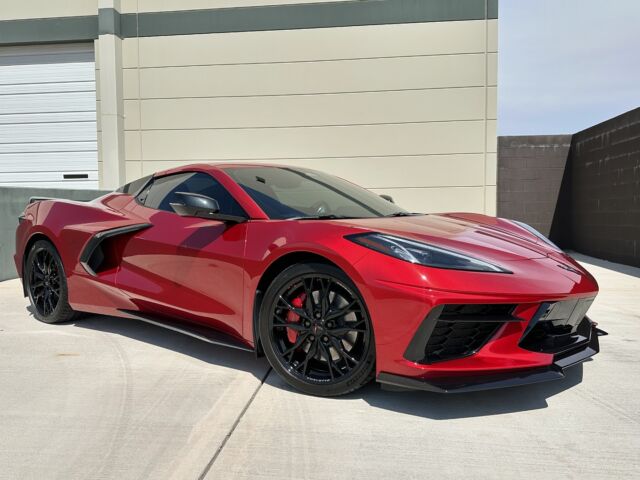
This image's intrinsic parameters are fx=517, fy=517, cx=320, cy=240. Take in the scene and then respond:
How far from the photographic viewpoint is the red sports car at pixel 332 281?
2330 millimetres

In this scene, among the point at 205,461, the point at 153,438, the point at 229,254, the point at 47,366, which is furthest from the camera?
the point at 47,366

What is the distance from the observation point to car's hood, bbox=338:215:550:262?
2586 millimetres

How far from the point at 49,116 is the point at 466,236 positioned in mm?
9661

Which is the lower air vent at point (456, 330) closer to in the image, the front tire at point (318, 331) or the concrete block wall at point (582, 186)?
the front tire at point (318, 331)

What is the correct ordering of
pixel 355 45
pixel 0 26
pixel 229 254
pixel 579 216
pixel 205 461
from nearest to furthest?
pixel 205 461 → pixel 229 254 → pixel 355 45 → pixel 0 26 → pixel 579 216

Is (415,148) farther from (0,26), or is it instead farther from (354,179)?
(0,26)

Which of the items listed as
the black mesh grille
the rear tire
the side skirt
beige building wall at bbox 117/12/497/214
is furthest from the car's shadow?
beige building wall at bbox 117/12/497/214

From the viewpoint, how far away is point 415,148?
909 centimetres

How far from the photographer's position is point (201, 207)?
2.90 metres

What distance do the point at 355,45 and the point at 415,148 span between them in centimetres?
210

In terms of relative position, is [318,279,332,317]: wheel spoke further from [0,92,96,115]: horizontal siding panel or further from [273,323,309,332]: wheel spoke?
[0,92,96,115]: horizontal siding panel

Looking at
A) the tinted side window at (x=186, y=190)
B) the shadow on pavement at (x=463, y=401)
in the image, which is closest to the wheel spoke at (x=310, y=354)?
the shadow on pavement at (x=463, y=401)

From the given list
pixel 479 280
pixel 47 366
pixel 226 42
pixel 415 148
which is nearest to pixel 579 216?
pixel 415 148

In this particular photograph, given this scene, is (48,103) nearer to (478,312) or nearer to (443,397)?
(443,397)
